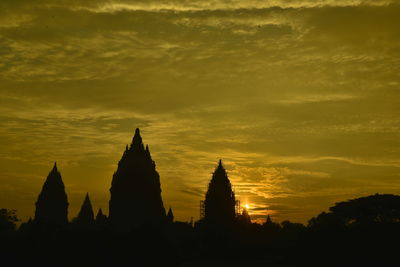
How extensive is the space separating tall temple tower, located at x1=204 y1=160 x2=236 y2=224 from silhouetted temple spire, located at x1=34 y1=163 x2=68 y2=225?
102ft

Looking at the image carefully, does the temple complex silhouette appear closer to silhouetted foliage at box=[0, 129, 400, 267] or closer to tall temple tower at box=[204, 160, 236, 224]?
tall temple tower at box=[204, 160, 236, 224]

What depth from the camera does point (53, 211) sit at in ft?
334

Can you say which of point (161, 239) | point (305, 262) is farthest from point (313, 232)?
point (161, 239)

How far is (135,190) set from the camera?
277ft

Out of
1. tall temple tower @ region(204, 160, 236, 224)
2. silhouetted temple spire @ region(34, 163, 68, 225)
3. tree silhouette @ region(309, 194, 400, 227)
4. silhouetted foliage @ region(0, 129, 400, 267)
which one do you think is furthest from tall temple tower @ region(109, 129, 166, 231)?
tree silhouette @ region(309, 194, 400, 227)

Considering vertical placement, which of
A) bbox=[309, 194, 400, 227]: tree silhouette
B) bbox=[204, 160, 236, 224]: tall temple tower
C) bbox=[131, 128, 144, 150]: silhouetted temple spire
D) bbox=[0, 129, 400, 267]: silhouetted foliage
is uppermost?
bbox=[131, 128, 144, 150]: silhouetted temple spire

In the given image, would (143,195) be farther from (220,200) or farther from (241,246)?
(241,246)

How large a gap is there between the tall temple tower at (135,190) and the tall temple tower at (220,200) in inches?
322

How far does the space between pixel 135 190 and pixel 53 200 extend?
87.9 ft

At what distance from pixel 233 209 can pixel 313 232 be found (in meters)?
38.6

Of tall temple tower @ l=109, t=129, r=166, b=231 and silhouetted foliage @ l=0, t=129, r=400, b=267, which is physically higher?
tall temple tower @ l=109, t=129, r=166, b=231

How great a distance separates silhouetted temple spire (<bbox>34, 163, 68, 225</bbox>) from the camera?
10181 centimetres

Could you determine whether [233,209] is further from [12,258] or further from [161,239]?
[12,258]

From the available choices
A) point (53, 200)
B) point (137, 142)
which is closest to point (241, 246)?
point (137, 142)
